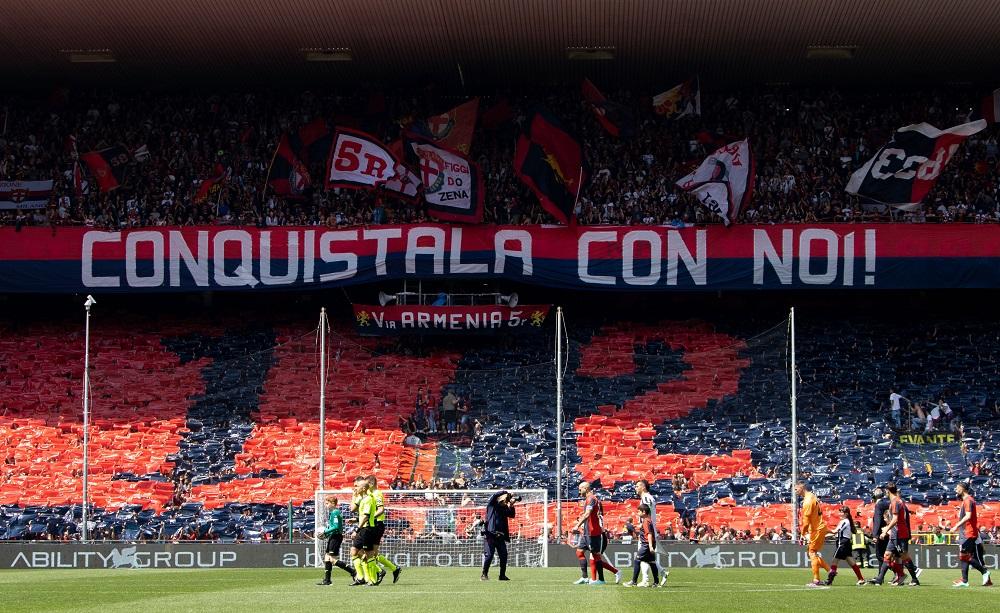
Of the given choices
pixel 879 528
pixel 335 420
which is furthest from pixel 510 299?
pixel 879 528

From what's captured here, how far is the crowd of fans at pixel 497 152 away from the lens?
1796 inches

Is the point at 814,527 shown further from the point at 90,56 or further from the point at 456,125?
the point at 90,56

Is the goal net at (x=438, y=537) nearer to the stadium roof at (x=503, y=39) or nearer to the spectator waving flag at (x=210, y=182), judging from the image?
the stadium roof at (x=503, y=39)

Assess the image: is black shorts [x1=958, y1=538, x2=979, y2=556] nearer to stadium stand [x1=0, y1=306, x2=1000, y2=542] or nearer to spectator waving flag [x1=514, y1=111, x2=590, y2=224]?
stadium stand [x1=0, y1=306, x2=1000, y2=542]

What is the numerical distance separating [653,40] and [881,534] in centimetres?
2186

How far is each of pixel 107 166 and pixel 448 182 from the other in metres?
10.6

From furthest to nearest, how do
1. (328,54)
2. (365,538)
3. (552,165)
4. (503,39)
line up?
(552,165), (328,54), (503,39), (365,538)

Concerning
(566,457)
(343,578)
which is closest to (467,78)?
(566,457)

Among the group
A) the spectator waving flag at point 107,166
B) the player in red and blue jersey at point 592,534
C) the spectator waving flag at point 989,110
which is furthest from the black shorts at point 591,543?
the spectator waving flag at point 989,110

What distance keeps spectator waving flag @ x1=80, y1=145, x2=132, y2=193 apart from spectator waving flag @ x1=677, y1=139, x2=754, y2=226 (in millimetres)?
17509

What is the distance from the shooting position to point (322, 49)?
44.3 meters

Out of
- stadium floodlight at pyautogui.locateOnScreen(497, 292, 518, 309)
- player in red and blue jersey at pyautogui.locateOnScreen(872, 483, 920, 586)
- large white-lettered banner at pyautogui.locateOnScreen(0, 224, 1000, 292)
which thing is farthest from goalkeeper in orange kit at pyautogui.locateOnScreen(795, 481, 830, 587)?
stadium floodlight at pyautogui.locateOnScreen(497, 292, 518, 309)

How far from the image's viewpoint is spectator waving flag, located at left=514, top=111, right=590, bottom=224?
4516cm

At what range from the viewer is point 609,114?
153 ft
